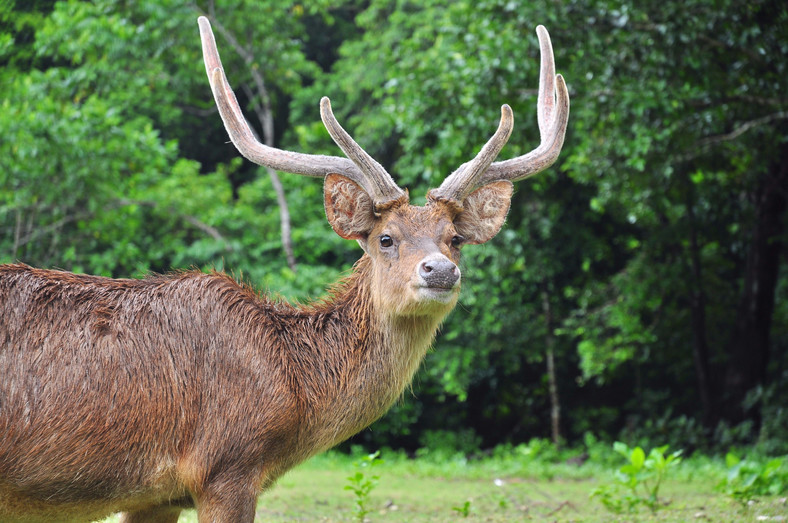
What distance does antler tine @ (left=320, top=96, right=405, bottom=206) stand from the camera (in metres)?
5.04

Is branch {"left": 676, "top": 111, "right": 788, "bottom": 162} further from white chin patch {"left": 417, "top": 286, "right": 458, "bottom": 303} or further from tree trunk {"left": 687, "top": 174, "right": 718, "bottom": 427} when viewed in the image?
white chin patch {"left": 417, "top": 286, "right": 458, "bottom": 303}

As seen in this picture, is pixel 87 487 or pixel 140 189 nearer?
pixel 87 487

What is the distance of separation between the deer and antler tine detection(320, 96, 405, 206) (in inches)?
0.5

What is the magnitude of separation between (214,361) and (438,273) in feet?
4.28

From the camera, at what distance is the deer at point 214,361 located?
4.22m

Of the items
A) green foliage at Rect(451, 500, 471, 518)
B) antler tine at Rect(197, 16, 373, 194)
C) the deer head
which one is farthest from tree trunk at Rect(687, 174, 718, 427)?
antler tine at Rect(197, 16, 373, 194)

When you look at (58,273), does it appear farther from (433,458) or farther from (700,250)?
(700,250)

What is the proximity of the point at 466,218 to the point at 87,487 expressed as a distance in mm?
2753

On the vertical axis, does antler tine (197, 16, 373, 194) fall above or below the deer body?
above

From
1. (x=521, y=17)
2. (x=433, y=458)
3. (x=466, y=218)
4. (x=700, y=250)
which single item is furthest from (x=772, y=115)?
(x=433, y=458)

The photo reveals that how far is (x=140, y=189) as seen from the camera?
13836 millimetres

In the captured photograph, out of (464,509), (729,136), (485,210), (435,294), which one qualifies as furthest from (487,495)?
(729,136)

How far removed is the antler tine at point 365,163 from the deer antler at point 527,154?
1.00ft

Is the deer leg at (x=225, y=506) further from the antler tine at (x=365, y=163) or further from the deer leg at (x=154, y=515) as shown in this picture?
the antler tine at (x=365, y=163)
